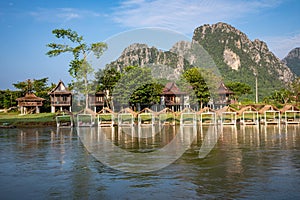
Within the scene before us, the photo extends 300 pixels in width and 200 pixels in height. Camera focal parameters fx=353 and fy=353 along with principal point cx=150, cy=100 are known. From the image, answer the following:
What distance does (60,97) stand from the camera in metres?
50.7

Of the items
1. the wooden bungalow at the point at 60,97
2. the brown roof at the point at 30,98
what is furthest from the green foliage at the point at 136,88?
the brown roof at the point at 30,98

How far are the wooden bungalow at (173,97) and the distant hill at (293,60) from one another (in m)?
92.0

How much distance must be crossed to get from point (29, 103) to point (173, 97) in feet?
67.8

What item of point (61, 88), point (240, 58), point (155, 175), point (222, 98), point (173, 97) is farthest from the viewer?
point (240, 58)

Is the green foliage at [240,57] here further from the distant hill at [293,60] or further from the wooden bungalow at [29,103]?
the wooden bungalow at [29,103]

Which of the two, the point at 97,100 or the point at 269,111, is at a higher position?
the point at 97,100

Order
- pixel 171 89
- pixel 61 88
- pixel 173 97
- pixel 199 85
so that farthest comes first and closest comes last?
pixel 173 97 → pixel 171 89 → pixel 61 88 → pixel 199 85

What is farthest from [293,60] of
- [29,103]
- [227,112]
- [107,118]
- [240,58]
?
[227,112]

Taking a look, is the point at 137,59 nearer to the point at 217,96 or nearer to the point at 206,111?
the point at 217,96

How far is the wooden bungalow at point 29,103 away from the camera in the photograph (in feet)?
163

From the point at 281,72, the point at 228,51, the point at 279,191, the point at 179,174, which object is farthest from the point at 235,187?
the point at 281,72

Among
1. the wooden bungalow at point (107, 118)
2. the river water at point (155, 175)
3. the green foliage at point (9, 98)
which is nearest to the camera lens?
the river water at point (155, 175)

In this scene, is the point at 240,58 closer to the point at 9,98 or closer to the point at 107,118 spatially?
the point at 9,98

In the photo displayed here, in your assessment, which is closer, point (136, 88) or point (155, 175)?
point (155, 175)
